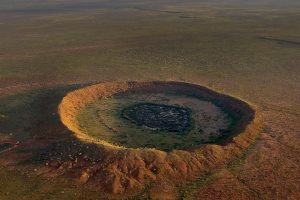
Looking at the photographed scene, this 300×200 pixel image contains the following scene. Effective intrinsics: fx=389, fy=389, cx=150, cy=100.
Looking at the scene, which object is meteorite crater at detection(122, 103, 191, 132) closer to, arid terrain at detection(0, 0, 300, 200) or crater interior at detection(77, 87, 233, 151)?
crater interior at detection(77, 87, 233, 151)

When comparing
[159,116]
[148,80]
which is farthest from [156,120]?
[148,80]

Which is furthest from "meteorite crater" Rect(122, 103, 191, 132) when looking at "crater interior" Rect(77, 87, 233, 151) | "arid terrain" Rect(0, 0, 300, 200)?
"arid terrain" Rect(0, 0, 300, 200)

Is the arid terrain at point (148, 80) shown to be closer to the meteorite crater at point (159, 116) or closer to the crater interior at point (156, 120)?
the crater interior at point (156, 120)

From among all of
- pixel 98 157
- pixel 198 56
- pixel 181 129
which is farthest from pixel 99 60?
pixel 98 157

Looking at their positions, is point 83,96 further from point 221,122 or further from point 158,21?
point 158,21

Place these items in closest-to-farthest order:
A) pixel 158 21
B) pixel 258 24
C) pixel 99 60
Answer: pixel 99 60
pixel 258 24
pixel 158 21
